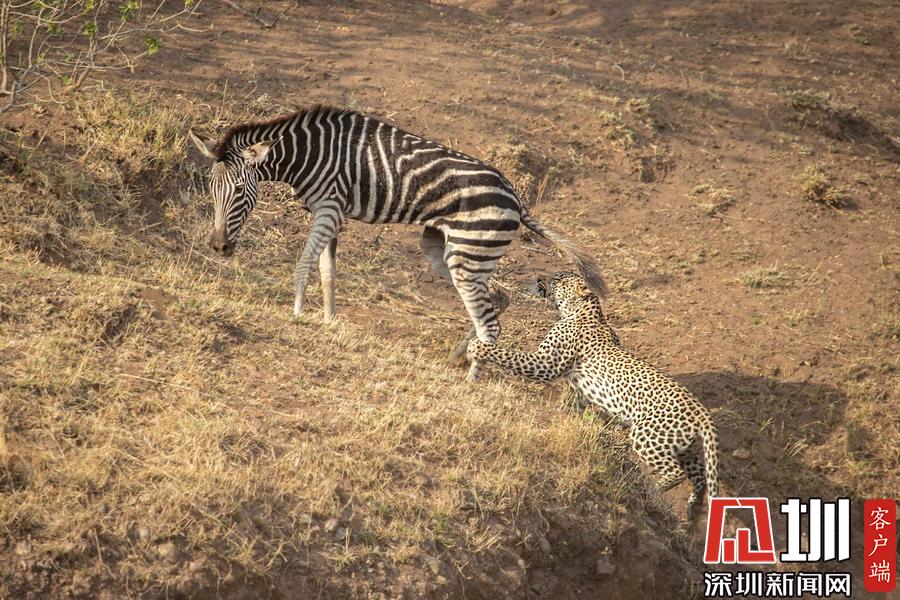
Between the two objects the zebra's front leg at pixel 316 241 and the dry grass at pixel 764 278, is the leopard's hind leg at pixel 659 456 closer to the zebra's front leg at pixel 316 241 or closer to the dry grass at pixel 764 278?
the zebra's front leg at pixel 316 241

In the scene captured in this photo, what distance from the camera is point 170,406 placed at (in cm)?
671

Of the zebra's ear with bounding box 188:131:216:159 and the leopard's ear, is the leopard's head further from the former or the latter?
the zebra's ear with bounding box 188:131:216:159

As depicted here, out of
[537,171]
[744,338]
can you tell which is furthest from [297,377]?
[537,171]

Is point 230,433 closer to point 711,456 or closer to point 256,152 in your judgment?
point 256,152

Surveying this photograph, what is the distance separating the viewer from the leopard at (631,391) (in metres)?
8.28

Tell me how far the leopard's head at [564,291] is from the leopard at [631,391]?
87mm

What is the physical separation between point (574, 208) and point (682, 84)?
3.93m

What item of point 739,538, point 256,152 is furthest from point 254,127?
point 739,538

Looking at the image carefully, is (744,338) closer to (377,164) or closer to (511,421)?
(511,421)

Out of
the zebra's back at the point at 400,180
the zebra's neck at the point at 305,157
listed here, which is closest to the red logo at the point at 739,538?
the zebra's back at the point at 400,180

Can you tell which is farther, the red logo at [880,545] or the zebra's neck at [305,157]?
the zebra's neck at [305,157]

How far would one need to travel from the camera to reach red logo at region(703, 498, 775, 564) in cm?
813

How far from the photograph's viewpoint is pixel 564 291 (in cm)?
980

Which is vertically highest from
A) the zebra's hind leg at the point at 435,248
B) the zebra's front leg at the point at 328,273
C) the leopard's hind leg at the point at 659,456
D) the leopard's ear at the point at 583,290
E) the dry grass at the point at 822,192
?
the dry grass at the point at 822,192
